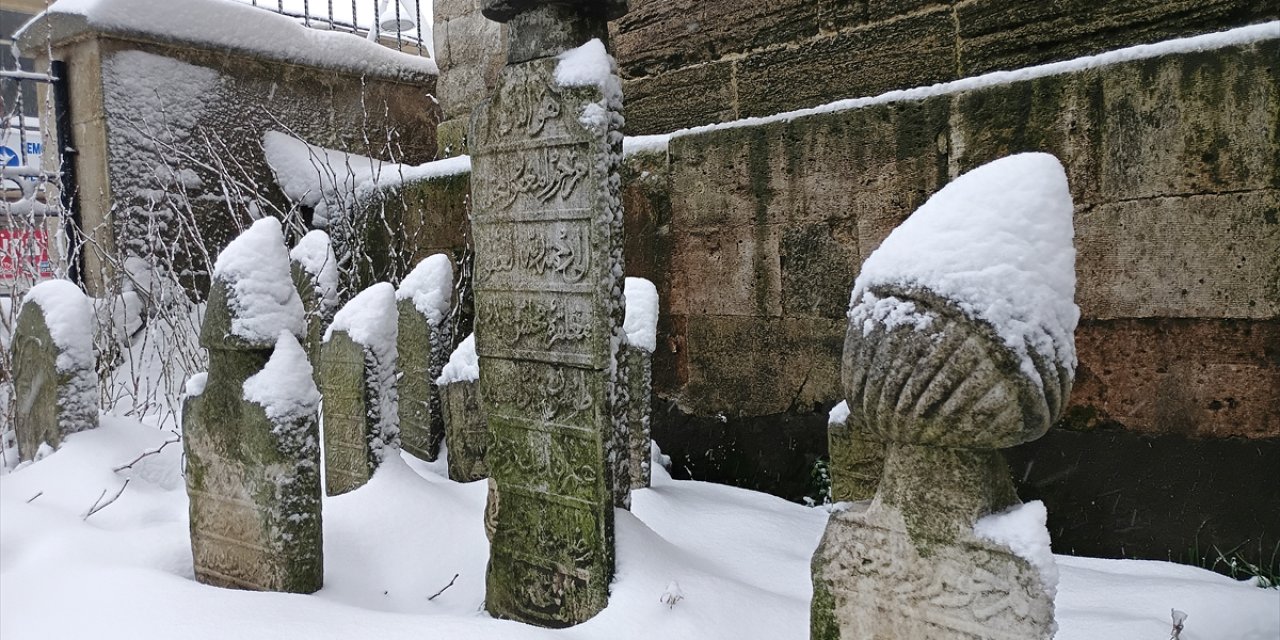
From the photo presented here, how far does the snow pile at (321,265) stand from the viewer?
18.2 feet

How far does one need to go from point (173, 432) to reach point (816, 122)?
12.4ft

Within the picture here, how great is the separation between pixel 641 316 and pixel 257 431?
182cm

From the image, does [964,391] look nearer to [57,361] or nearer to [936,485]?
[936,485]

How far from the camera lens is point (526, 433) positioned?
3105 millimetres

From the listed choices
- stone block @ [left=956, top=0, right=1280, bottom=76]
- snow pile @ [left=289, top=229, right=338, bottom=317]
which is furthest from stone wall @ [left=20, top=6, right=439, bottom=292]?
stone block @ [left=956, top=0, right=1280, bottom=76]

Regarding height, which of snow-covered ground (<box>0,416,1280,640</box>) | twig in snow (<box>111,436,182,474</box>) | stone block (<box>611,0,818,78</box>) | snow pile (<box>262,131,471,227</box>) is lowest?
snow-covered ground (<box>0,416,1280,640</box>)

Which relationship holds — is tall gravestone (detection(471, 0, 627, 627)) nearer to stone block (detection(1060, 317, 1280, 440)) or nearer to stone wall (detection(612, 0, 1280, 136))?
stone block (detection(1060, 317, 1280, 440))

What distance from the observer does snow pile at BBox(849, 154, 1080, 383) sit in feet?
5.46

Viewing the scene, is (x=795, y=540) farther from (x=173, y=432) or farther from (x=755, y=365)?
(x=173, y=432)

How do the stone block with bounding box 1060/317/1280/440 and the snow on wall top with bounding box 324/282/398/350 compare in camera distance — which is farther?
the snow on wall top with bounding box 324/282/398/350

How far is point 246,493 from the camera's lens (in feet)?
10.0

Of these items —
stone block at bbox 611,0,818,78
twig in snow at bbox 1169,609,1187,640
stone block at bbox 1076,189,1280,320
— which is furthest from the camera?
stone block at bbox 611,0,818,78

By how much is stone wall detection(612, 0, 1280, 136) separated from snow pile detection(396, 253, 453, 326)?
191cm

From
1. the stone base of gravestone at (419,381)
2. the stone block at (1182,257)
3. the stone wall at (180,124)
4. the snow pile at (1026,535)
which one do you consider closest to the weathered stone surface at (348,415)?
the stone base of gravestone at (419,381)
